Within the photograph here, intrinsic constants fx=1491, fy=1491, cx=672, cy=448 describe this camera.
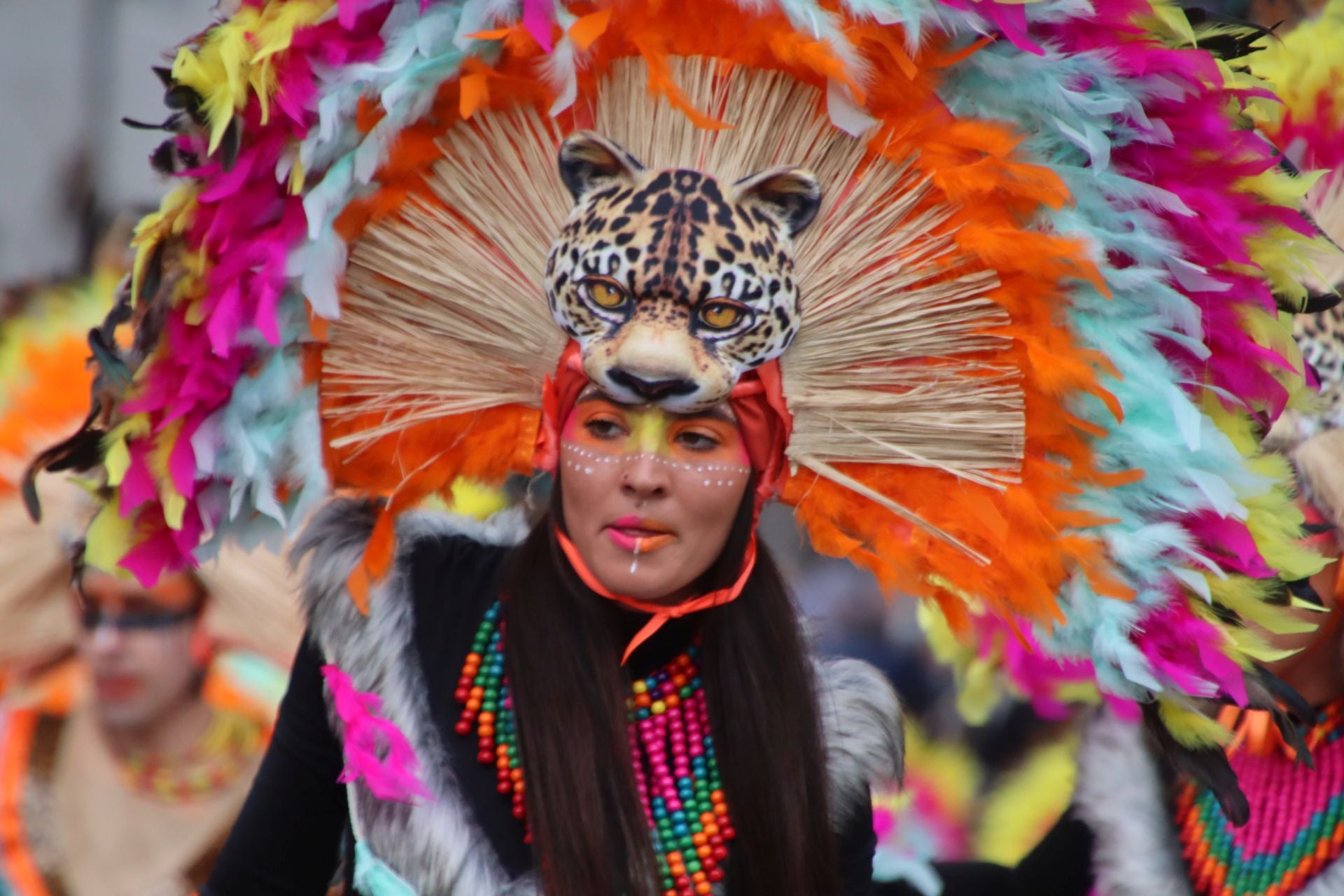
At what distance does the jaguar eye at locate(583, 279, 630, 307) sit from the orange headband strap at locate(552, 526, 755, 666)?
13.1 inches

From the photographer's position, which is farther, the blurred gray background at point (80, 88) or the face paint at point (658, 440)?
the blurred gray background at point (80, 88)

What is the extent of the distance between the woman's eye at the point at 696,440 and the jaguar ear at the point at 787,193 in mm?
295

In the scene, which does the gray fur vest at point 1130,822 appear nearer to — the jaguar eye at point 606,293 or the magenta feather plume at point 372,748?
the magenta feather plume at point 372,748

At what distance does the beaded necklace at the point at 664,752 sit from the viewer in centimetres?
205

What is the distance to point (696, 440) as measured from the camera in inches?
78.9

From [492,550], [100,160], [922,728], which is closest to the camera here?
[492,550]

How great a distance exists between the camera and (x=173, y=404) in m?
2.02

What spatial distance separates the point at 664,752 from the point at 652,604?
22 centimetres

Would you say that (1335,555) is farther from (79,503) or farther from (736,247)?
(79,503)

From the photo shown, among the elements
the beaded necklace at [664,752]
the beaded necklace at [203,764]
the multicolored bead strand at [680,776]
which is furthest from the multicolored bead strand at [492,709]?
the beaded necklace at [203,764]

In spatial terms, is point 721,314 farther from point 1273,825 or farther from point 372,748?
point 1273,825

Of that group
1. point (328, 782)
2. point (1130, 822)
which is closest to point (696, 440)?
point (328, 782)

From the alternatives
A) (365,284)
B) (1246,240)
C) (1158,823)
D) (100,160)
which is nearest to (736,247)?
(365,284)

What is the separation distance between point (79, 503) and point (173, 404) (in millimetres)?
1140
